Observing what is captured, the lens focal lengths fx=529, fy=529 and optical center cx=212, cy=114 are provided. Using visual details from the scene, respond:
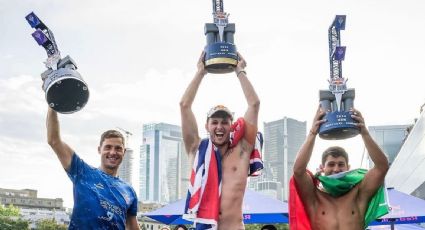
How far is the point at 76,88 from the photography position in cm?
390

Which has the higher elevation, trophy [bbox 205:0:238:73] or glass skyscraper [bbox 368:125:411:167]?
glass skyscraper [bbox 368:125:411:167]

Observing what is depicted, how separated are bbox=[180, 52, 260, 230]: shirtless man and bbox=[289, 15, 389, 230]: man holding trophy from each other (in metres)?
0.46

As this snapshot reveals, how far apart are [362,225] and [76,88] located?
264 cm

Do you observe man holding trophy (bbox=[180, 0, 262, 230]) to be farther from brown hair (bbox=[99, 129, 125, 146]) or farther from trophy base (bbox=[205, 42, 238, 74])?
brown hair (bbox=[99, 129, 125, 146])

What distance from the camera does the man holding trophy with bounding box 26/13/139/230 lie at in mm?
3895

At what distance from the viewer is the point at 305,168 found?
4.43 metres

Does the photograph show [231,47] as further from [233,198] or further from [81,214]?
[81,214]

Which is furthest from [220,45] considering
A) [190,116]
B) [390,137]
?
[390,137]

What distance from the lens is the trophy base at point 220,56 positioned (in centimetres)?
466

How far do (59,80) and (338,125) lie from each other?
2.21 metres

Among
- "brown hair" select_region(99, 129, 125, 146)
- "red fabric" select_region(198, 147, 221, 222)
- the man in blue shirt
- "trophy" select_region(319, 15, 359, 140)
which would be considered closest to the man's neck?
the man in blue shirt

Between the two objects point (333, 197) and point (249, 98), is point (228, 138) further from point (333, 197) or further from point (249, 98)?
point (333, 197)

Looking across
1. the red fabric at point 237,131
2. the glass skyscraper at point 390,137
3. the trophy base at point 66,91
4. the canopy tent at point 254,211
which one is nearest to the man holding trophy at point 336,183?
the red fabric at point 237,131

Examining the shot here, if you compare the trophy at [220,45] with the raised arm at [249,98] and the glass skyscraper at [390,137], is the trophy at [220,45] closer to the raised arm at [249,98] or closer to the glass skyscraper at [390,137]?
the raised arm at [249,98]
